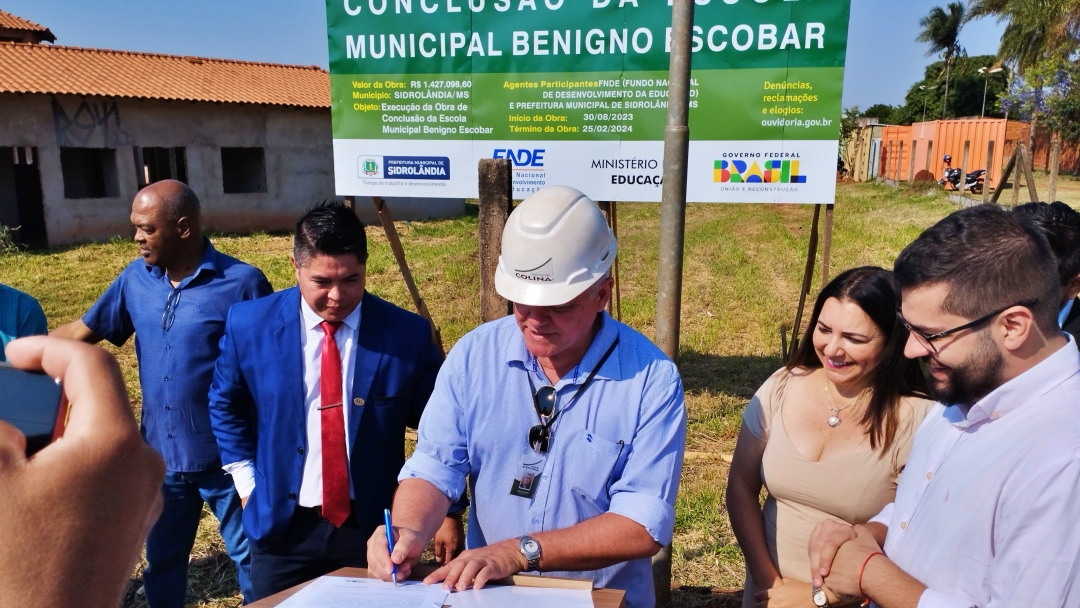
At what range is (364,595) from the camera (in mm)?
1632

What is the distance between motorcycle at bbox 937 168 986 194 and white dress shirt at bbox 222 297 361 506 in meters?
27.5

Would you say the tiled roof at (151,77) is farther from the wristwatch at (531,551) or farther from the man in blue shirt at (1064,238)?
the man in blue shirt at (1064,238)

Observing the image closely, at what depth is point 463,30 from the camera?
450 cm

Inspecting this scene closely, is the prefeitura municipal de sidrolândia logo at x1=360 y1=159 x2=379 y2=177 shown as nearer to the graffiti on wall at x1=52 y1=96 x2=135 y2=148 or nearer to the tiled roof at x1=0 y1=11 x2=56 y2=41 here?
the graffiti on wall at x1=52 y1=96 x2=135 y2=148

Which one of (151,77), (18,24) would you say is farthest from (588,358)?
(18,24)

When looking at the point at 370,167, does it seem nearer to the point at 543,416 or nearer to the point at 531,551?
the point at 543,416

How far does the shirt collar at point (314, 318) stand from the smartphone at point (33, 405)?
176 centimetres

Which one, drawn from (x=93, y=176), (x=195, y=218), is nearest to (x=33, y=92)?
(x=93, y=176)

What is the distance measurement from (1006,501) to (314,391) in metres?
2.07

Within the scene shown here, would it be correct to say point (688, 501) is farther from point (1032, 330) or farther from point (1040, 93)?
point (1040, 93)

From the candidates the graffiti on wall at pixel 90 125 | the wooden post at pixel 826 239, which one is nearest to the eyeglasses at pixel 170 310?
the wooden post at pixel 826 239

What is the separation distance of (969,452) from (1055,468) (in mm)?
219

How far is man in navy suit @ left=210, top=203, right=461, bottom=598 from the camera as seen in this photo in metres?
2.54

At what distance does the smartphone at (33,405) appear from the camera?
0.79 m
